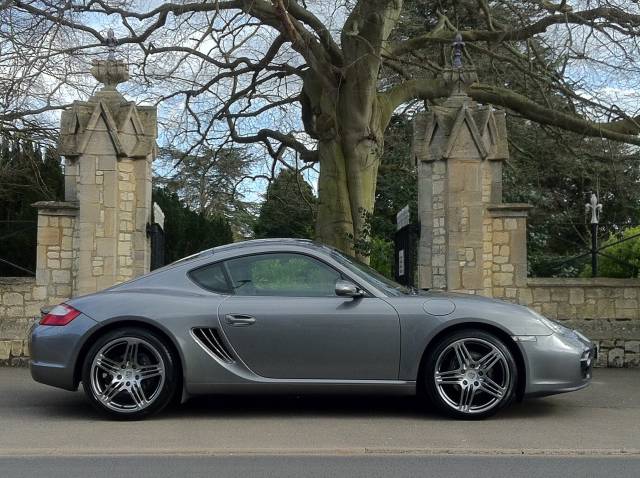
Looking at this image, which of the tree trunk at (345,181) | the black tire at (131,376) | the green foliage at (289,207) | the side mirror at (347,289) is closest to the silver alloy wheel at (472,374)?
the side mirror at (347,289)

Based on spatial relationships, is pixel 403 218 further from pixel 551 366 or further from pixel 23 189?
pixel 23 189

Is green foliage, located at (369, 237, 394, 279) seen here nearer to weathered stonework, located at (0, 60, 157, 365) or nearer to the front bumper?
weathered stonework, located at (0, 60, 157, 365)

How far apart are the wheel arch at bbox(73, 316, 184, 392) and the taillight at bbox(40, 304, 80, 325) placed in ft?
0.79

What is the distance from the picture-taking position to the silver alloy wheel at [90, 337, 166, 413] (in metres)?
6.46

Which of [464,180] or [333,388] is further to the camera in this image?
[464,180]

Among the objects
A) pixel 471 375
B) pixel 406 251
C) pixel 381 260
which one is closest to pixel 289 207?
pixel 381 260

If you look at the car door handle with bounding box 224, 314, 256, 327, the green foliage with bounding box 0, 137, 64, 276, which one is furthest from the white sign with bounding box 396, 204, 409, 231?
the green foliage with bounding box 0, 137, 64, 276

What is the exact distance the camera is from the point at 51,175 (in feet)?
70.3

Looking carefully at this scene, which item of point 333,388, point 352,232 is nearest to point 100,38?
point 352,232

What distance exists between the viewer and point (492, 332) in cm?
648

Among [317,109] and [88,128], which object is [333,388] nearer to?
[88,128]

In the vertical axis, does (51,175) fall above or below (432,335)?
above

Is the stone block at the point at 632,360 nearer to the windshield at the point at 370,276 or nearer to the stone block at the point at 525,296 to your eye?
the stone block at the point at 525,296

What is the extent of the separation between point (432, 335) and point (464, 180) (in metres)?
4.98
